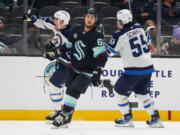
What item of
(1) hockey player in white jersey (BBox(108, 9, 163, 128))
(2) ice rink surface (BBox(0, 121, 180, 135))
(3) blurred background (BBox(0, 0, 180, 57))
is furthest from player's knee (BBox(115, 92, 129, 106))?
(3) blurred background (BBox(0, 0, 180, 57))

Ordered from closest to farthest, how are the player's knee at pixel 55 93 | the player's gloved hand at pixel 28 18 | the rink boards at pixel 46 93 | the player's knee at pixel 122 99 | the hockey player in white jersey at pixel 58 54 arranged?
the player's knee at pixel 122 99 → the hockey player in white jersey at pixel 58 54 → the player's knee at pixel 55 93 → the player's gloved hand at pixel 28 18 → the rink boards at pixel 46 93

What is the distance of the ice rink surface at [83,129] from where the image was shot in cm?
677

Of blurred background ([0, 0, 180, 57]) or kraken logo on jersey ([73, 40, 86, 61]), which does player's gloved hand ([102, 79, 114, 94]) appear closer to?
kraken logo on jersey ([73, 40, 86, 61])

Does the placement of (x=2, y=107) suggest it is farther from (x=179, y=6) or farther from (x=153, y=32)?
(x=179, y=6)

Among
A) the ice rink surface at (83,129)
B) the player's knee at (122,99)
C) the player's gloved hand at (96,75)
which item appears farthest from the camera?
the player's knee at (122,99)

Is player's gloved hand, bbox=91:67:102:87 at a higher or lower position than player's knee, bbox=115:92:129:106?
higher

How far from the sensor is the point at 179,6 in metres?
9.36

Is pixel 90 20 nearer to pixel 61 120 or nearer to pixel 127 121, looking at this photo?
pixel 61 120

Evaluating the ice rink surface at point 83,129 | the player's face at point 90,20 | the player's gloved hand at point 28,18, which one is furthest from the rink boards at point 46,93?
the player's face at point 90,20

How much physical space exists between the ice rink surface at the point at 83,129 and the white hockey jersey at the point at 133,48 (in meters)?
0.69

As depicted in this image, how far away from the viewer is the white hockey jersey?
280 inches

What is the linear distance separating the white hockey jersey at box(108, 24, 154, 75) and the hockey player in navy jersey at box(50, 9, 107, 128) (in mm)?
213

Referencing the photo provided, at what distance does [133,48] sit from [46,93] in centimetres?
166

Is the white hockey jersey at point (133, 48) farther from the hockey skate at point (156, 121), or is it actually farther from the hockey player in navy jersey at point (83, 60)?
the hockey skate at point (156, 121)
